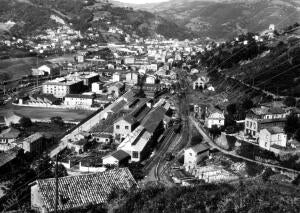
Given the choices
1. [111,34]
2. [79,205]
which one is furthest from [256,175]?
[111,34]

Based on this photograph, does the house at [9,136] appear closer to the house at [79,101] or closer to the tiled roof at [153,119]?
the tiled roof at [153,119]

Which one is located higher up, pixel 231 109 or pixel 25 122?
pixel 231 109

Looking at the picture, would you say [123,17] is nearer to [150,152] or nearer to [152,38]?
[152,38]

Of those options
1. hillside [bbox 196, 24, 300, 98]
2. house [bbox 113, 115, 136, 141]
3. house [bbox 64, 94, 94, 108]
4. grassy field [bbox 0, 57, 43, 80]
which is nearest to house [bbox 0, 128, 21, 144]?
house [bbox 113, 115, 136, 141]

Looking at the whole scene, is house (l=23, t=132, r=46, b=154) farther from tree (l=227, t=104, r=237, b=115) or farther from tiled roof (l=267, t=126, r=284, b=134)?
tree (l=227, t=104, r=237, b=115)

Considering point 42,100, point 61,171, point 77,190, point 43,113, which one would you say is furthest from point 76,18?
point 77,190

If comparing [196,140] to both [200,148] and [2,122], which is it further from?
[2,122]

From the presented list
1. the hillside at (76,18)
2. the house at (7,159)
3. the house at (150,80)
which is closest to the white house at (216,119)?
the house at (7,159)
